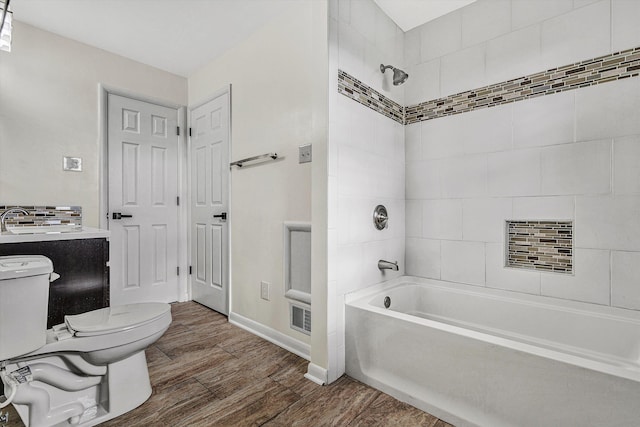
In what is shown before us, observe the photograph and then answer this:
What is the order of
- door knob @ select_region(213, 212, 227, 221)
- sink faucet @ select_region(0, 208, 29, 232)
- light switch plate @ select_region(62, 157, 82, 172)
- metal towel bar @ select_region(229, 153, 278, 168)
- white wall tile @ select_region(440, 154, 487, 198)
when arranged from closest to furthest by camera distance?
white wall tile @ select_region(440, 154, 487, 198) < sink faucet @ select_region(0, 208, 29, 232) < metal towel bar @ select_region(229, 153, 278, 168) < light switch plate @ select_region(62, 157, 82, 172) < door knob @ select_region(213, 212, 227, 221)

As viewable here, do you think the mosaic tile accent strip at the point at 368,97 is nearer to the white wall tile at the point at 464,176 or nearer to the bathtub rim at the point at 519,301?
the white wall tile at the point at 464,176

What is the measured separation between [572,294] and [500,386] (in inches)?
31.3

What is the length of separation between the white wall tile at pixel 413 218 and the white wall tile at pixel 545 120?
0.71 m

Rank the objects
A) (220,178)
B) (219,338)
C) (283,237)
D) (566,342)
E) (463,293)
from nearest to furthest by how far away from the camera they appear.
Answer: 1. (566,342)
2. (463,293)
3. (283,237)
4. (219,338)
5. (220,178)

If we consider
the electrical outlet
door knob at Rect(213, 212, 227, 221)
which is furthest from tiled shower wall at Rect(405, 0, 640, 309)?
door knob at Rect(213, 212, 227, 221)

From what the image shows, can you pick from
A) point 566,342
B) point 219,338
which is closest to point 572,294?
point 566,342

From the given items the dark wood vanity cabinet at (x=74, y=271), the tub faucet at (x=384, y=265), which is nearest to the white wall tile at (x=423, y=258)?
the tub faucet at (x=384, y=265)

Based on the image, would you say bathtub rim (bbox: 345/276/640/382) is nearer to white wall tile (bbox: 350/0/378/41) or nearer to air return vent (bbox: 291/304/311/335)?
air return vent (bbox: 291/304/311/335)

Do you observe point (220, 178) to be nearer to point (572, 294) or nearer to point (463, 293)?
point (463, 293)

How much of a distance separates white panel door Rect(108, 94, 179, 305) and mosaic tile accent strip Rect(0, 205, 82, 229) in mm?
271

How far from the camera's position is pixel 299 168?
2.00 metres

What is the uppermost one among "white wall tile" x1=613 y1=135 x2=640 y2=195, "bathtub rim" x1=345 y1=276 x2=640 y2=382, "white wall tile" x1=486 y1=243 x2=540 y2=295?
"white wall tile" x1=613 y1=135 x2=640 y2=195

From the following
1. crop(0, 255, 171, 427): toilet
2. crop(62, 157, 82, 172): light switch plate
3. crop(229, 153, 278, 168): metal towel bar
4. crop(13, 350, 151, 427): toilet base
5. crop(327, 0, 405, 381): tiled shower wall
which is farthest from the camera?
crop(62, 157, 82, 172): light switch plate

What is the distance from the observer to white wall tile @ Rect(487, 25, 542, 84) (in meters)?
1.73
